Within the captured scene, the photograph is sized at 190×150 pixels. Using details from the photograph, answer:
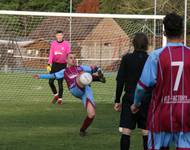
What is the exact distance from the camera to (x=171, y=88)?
228 inches

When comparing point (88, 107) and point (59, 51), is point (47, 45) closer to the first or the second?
point (59, 51)

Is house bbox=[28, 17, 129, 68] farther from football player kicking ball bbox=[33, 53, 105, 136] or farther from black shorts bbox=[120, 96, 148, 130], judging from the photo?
black shorts bbox=[120, 96, 148, 130]

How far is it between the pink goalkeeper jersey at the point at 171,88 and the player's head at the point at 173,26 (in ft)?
0.33

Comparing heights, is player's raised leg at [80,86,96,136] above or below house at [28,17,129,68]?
below

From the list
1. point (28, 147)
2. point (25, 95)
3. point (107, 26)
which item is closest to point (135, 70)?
point (28, 147)

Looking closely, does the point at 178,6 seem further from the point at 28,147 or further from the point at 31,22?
the point at 28,147

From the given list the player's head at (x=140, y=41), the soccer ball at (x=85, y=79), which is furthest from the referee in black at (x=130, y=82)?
the soccer ball at (x=85, y=79)

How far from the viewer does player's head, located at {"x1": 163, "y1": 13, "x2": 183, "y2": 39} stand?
580 cm

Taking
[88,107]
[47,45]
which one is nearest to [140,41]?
[88,107]

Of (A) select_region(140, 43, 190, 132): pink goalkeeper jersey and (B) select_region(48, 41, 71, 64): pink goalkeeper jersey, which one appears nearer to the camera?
(A) select_region(140, 43, 190, 132): pink goalkeeper jersey

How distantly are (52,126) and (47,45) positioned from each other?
18.1m

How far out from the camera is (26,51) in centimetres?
3344

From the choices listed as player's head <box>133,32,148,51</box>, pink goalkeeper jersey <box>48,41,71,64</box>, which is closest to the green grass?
pink goalkeeper jersey <box>48,41,71,64</box>

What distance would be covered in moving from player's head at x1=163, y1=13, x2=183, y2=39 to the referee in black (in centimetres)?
248
